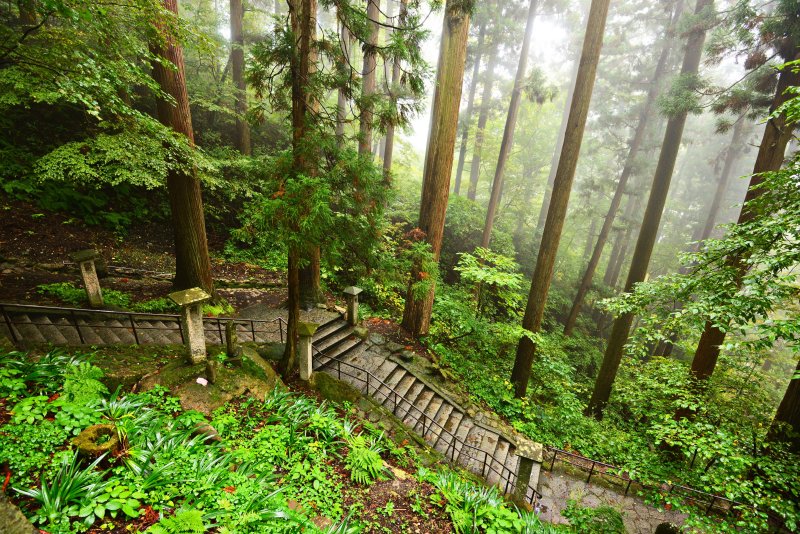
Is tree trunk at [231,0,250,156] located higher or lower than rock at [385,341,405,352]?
higher

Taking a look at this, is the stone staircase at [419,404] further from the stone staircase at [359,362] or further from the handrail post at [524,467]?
the handrail post at [524,467]

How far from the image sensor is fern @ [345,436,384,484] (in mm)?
4660

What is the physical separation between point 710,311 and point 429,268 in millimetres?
4784

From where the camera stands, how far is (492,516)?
4625mm

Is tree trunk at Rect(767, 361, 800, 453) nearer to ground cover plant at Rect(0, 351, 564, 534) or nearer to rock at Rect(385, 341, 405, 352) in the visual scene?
ground cover plant at Rect(0, 351, 564, 534)

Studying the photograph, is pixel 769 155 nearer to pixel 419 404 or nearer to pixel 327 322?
pixel 419 404

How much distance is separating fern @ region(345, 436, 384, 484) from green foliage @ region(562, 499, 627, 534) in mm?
3794

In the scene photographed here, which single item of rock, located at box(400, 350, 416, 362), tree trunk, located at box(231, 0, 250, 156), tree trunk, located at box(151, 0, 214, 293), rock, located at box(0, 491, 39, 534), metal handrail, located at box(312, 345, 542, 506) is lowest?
metal handrail, located at box(312, 345, 542, 506)

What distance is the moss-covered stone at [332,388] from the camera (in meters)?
6.73

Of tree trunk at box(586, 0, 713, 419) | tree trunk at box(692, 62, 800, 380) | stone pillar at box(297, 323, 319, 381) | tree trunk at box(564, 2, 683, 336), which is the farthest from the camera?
tree trunk at box(564, 2, 683, 336)

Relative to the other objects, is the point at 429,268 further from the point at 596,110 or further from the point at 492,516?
the point at 596,110

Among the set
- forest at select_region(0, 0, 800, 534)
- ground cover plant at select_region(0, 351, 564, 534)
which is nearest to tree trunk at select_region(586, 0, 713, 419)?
forest at select_region(0, 0, 800, 534)

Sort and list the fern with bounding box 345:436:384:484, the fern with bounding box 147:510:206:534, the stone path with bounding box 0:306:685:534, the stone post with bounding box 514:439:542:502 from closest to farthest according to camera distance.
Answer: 1. the fern with bounding box 147:510:206:534
2. the fern with bounding box 345:436:384:484
3. the stone post with bounding box 514:439:542:502
4. the stone path with bounding box 0:306:685:534

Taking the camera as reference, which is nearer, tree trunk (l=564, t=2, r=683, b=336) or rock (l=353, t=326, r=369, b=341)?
rock (l=353, t=326, r=369, b=341)
